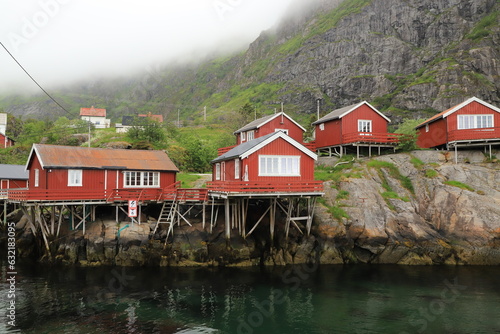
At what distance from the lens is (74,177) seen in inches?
1214

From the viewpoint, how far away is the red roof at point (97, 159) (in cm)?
3070

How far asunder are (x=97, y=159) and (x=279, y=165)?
59.2 feet

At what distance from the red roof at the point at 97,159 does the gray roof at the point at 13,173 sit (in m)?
13.4

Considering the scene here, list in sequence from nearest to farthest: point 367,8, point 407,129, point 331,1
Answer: point 407,129 → point 367,8 → point 331,1

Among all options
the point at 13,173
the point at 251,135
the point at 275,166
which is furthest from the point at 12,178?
the point at 275,166

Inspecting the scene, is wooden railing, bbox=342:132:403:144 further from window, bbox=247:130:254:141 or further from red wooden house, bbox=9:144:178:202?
red wooden house, bbox=9:144:178:202

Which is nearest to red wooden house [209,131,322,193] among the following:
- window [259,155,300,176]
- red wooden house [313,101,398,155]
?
window [259,155,300,176]

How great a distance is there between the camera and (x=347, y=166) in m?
36.9

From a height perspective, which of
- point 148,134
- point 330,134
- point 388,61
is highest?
point 388,61

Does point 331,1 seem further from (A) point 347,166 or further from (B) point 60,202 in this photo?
(B) point 60,202

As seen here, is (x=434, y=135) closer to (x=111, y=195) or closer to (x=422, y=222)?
(x=422, y=222)

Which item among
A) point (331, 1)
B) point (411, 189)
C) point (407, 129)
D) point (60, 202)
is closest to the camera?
point (60, 202)

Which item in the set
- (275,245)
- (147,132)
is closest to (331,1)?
(147,132)

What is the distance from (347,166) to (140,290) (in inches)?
974
